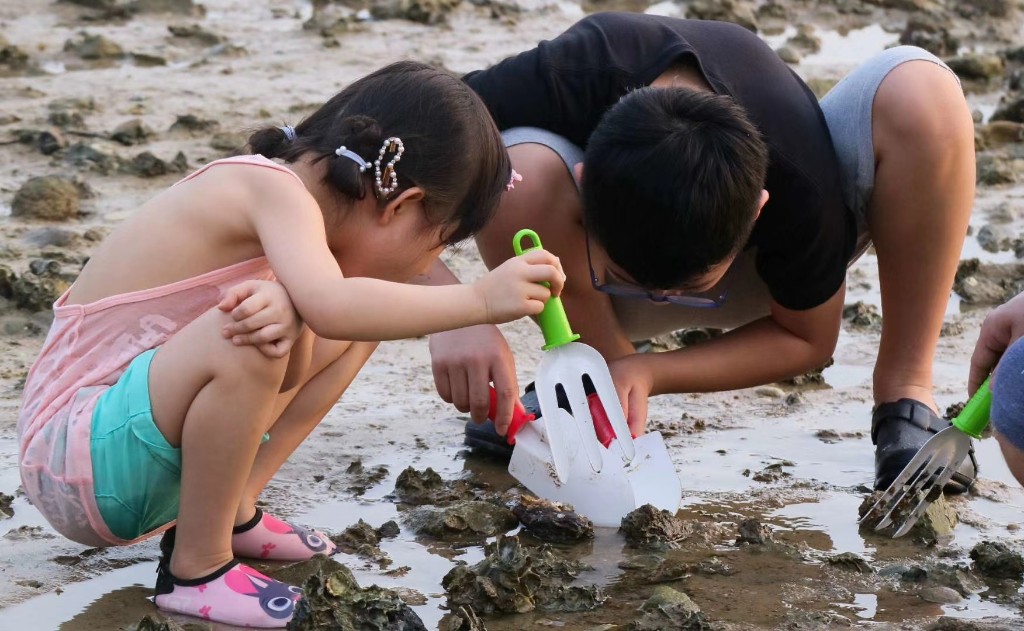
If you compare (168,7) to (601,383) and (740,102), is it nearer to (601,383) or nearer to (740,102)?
(740,102)

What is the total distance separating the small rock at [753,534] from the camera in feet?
8.46

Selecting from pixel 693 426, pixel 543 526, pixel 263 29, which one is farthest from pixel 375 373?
pixel 263 29

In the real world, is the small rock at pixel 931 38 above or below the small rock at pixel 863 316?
above

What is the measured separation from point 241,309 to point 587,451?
0.83 meters

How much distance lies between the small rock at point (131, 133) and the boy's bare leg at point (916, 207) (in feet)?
10.00

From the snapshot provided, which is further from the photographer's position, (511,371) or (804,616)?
(511,371)

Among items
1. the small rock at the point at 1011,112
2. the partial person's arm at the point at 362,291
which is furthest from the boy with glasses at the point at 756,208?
the small rock at the point at 1011,112

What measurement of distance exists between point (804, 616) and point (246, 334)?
102cm

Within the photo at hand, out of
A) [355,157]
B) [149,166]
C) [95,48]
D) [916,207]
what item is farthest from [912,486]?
[95,48]

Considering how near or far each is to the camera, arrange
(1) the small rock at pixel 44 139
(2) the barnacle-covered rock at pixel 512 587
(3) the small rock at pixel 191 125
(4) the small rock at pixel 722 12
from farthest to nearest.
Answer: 1. (4) the small rock at pixel 722 12
2. (3) the small rock at pixel 191 125
3. (1) the small rock at pixel 44 139
4. (2) the barnacle-covered rock at pixel 512 587

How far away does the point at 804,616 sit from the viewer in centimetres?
227

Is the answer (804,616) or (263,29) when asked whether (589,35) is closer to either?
(804,616)

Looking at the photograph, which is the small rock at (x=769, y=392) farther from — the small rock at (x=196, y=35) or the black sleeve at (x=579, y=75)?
the small rock at (x=196, y=35)

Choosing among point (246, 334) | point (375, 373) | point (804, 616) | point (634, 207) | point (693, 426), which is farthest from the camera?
point (375, 373)
